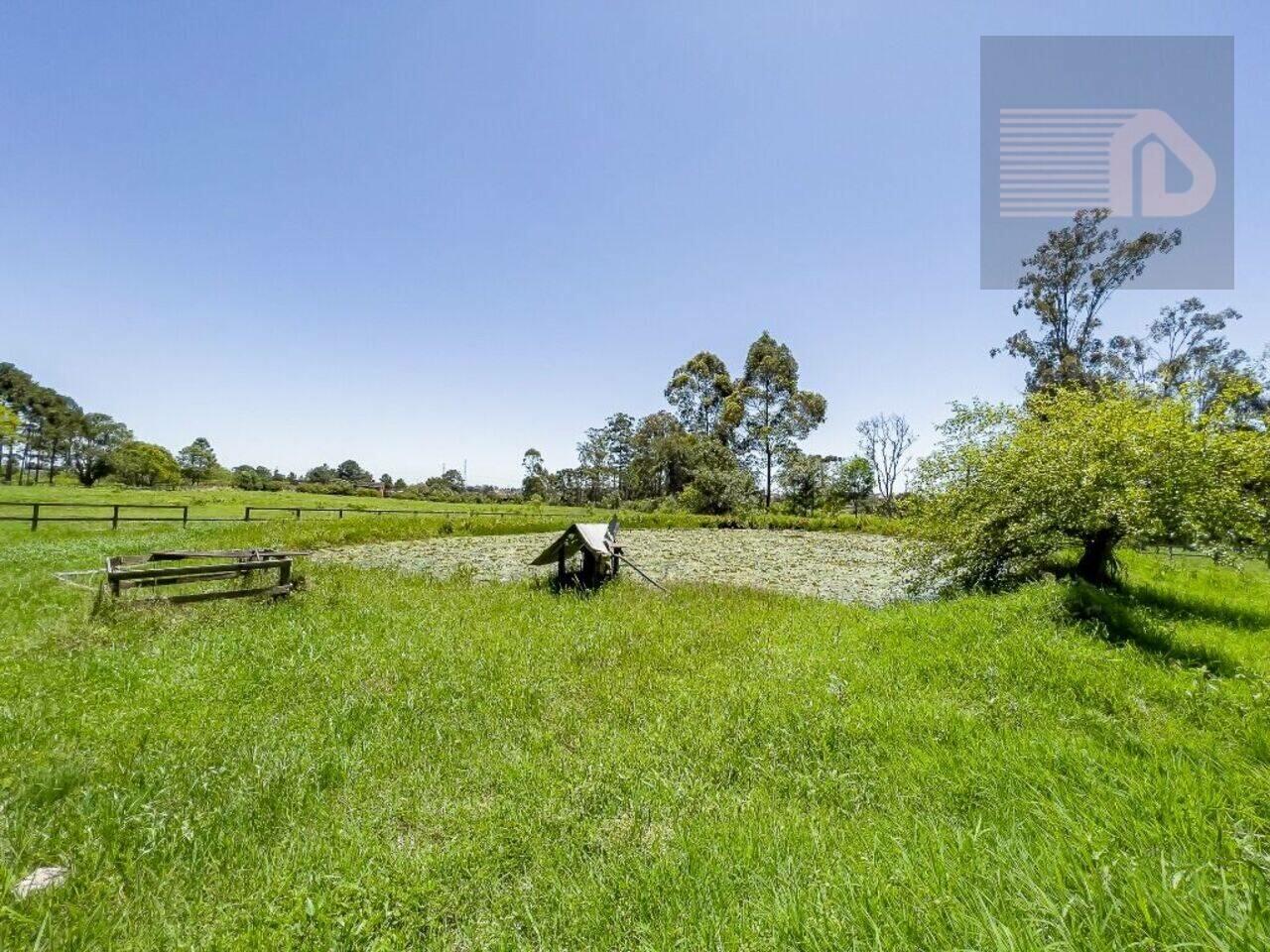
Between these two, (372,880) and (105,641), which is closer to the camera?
(372,880)

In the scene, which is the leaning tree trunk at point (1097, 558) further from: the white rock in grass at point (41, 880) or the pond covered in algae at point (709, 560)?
the white rock in grass at point (41, 880)

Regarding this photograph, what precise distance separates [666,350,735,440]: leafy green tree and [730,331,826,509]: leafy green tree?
4546 mm

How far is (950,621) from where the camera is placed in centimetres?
706

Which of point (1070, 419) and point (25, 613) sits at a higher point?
point (1070, 419)

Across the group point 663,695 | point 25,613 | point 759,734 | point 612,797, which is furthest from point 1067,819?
point 25,613

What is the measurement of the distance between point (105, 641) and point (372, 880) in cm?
660

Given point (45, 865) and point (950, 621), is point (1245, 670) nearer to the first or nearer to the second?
point (950, 621)

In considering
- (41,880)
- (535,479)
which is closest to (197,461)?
(535,479)

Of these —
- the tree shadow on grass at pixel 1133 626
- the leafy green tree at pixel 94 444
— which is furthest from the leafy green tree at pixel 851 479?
the leafy green tree at pixel 94 444

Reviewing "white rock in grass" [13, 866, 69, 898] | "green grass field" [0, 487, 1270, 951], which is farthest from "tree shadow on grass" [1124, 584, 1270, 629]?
"white rock in grass" [13, 866, 69, 898]

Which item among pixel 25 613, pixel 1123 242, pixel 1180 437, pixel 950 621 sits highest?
pixel 1123 242

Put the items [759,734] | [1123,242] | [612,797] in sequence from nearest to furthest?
[612,797] → [759,734] → [1123,242]

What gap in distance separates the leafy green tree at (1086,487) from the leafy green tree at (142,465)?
89.4 m

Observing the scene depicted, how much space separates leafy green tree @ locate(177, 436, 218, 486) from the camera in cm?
7731
